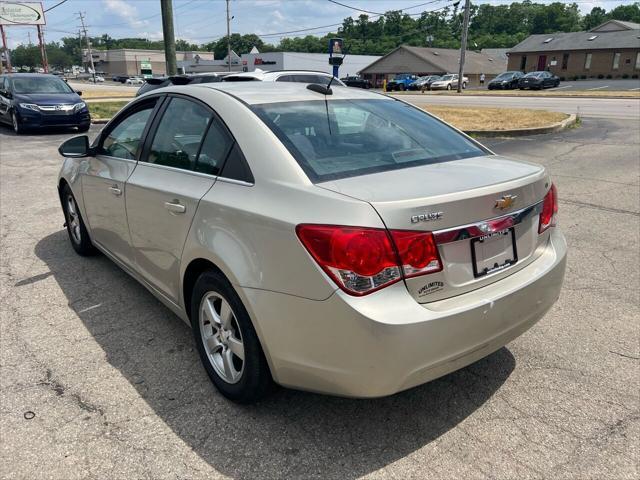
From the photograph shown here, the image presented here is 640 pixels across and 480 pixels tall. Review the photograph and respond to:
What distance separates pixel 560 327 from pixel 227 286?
7.74 feet

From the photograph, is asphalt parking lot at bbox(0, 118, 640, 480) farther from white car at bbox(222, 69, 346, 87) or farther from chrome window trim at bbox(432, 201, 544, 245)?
white car at bbox(222, 69, 346, 87)

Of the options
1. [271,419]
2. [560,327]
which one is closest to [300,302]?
[271,419]

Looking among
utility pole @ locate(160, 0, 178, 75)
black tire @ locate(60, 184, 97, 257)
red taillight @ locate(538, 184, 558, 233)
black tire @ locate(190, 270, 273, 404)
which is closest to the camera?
black tire @ locate(190, 270, 273, 404)

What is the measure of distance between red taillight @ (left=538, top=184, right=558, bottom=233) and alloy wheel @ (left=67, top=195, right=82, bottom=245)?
12.9 feet

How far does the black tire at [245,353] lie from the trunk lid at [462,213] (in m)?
0.72

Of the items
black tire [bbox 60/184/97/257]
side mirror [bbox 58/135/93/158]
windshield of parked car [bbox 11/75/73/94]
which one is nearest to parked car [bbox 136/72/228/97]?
windshield of parked car [bbox 11/75/73/94]

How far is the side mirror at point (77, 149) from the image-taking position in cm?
410

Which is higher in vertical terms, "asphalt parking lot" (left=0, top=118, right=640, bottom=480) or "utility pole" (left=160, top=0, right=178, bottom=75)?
"utility pole" (left=160, top=0, right=178, bottom=75)

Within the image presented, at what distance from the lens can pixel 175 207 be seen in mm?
2873

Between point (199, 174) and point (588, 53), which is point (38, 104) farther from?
point (588, 53)

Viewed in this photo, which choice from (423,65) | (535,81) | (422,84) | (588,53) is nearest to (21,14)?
(422,84)

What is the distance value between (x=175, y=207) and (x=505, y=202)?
1743 mm

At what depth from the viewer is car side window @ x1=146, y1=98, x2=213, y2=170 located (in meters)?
2.97

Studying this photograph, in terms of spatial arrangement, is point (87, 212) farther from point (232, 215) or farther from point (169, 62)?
point (169, 62)
